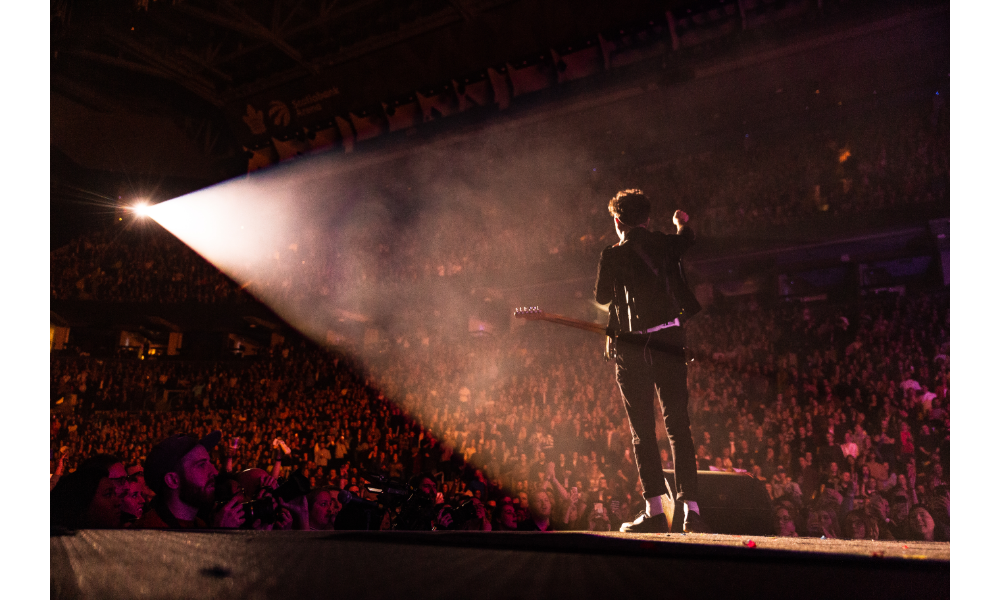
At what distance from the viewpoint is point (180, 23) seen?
749 cm

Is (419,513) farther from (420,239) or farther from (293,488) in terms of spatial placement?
(420,239)

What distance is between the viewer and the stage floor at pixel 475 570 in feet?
3.90

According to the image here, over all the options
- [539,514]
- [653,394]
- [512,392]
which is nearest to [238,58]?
[512,392]

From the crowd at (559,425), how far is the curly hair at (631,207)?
232 centimetres

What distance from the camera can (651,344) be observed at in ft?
9.71

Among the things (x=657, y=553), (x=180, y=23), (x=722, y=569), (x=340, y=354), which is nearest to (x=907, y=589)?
Result: (x=722, y=569)

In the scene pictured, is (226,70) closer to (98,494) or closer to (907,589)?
(98,494)

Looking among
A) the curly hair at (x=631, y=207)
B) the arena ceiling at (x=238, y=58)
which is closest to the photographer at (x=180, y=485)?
the curly hair at (x=631, y=207)

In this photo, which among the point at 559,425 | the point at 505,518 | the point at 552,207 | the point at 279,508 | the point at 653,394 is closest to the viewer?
the point at 653,394

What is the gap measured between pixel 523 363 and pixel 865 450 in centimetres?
478

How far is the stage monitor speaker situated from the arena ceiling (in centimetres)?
466

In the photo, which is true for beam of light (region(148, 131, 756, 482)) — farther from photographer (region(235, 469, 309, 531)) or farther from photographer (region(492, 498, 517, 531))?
photographer (region(235, 469, 309, 531))

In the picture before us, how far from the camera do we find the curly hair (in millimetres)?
3213

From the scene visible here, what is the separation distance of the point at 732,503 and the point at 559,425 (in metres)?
4.09
